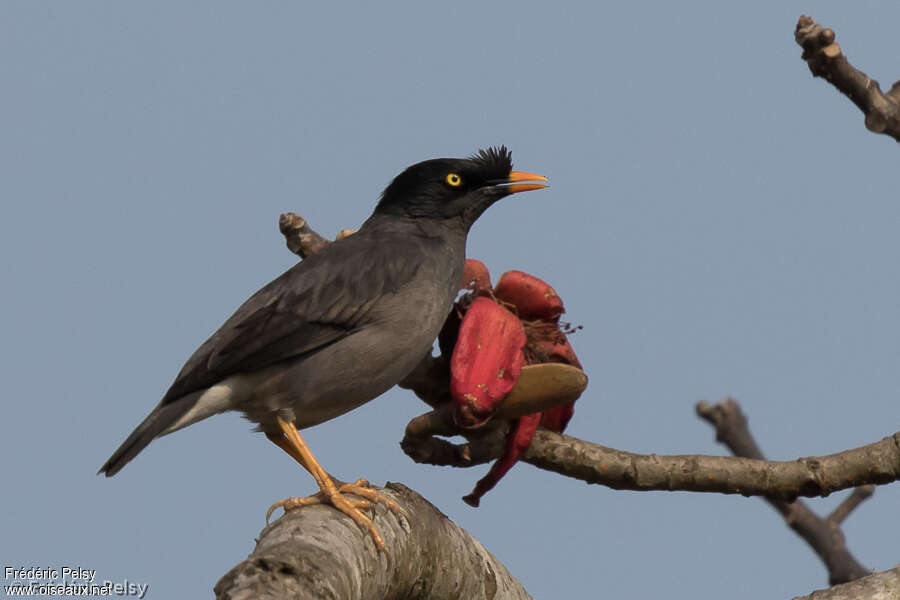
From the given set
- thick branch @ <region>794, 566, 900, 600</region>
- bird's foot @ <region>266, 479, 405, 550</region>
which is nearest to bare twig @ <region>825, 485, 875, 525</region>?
thick branch @ <region>794, 566, 900, 600</region>

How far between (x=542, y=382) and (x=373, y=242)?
5.13 feet

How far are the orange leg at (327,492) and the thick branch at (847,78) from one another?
2.64m

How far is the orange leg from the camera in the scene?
4.74 meters

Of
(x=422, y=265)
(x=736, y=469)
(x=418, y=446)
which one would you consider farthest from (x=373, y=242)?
(x=736, y=469)

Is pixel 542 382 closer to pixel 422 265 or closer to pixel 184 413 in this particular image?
pixel 422 265

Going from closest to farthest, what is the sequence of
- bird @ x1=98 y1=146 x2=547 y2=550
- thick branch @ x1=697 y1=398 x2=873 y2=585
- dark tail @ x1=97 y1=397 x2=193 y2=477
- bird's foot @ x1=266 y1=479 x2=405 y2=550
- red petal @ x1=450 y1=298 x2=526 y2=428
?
1. bird's foot @ x1=266 y1=479 x2=405 y2=550
2. red petal @ x1=450 y1=298 x2=526 y2=428
3. dark tail @ x1=97 y1=397 x2=193 y2=477
4. bird @ x1=98 y1=146 x2=547 y2=550
5. thick branch @ x1=697 y1=398 x2=873 y2=585

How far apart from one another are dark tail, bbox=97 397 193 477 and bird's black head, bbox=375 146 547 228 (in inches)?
72.9

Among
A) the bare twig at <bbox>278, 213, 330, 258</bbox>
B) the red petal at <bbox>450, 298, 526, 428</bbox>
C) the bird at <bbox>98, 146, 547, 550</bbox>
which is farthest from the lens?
the bare twig at <bbox>278, 213, 330, 258</bbox>

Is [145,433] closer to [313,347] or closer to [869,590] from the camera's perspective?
[313,347]

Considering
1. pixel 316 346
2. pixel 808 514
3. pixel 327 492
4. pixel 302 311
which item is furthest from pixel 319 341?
pixel 808 514

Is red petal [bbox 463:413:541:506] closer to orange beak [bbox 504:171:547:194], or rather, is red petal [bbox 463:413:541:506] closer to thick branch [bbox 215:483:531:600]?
thick branch [bbox 215:483:531:600]

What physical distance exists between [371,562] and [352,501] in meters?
0.47

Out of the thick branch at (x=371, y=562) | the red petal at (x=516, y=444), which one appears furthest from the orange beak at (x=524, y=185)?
the thick branch at (x=371, y=562)

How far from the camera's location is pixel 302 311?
230 inches
